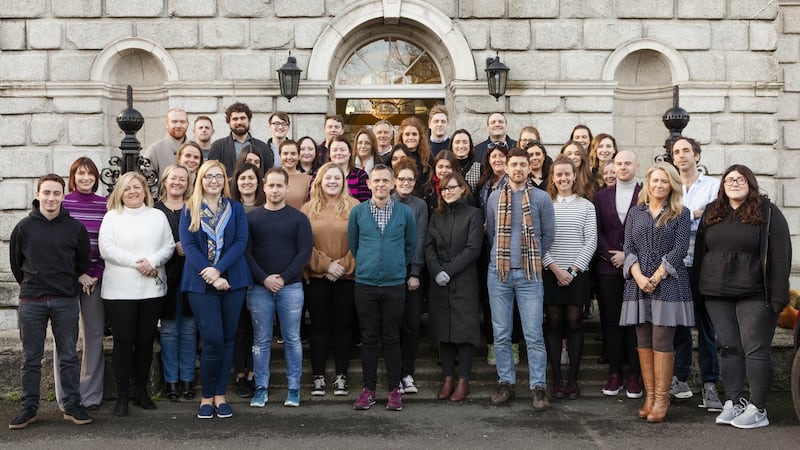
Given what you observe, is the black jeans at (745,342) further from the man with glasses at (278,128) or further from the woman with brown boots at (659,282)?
the man with glasses at (278,128)

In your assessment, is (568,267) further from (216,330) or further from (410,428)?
(216,330)

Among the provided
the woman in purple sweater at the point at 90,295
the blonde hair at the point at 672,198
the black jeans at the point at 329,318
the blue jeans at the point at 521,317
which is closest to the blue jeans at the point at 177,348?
the woman in purple sweater at the point at 90,295

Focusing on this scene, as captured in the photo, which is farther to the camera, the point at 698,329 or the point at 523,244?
the point at 698,329

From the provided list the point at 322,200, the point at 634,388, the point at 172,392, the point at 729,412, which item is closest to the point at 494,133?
the point at 322,200

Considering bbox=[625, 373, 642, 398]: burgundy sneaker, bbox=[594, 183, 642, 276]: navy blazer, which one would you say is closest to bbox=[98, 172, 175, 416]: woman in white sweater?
bbox=[594, 183, 642, 276]: navy blazer

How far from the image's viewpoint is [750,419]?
5582 millimetres

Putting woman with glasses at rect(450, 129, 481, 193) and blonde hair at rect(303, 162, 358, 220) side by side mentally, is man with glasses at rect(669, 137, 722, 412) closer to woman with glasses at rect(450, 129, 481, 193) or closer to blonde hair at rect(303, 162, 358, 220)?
woman with glasses at rect(450, 129, 481, 193)

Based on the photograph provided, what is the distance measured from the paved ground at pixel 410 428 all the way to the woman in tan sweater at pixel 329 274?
415mm

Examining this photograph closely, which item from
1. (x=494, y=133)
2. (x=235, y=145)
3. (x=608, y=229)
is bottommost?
(x=608, y=229)

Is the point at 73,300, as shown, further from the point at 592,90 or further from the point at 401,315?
the point at 592,90

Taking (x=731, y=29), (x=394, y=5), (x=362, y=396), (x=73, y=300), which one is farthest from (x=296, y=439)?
(x=731, y=29)

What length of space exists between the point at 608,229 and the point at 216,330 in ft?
10.9

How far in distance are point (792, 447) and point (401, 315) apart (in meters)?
2.95

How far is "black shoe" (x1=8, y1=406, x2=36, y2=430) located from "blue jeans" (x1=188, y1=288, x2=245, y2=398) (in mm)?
1254
